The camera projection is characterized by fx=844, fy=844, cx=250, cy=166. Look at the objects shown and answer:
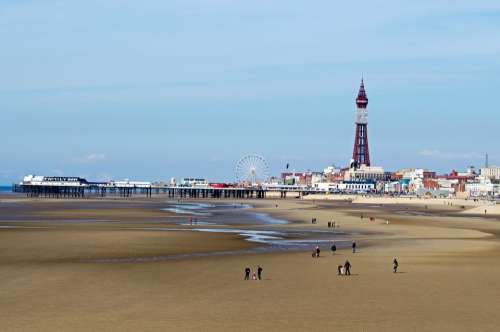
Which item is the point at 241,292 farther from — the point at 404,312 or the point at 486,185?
the point at 486,185

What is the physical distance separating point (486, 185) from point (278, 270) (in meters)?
175

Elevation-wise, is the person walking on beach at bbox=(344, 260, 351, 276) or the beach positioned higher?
the person walking on beach at bbox=(344, 260, 351, 276)

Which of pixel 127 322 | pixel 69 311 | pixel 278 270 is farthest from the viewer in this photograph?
pixel 278 270

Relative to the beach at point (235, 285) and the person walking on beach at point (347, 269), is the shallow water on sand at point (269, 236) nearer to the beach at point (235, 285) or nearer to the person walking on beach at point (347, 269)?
the beach at point (235, 285)

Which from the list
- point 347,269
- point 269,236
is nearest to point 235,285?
point 347,269

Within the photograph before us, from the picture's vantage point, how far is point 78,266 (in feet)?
108

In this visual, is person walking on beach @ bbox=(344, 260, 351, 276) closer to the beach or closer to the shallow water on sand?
the beach

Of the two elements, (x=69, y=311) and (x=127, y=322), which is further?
(x=69, y=311)

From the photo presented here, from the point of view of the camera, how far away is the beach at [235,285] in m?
21.5

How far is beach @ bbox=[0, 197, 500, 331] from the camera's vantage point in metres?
21.5

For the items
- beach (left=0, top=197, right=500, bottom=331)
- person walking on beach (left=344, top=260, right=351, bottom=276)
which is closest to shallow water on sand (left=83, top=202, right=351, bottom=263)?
beach (left=0, top=197, right=500, bottom=331)

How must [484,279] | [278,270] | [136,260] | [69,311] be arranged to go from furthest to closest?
[136,260] < [278,270] < [484,279] < [69,311]

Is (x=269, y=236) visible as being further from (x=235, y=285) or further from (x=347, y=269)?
(x=235, y=285)

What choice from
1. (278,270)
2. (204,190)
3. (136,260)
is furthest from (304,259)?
(204,190)
